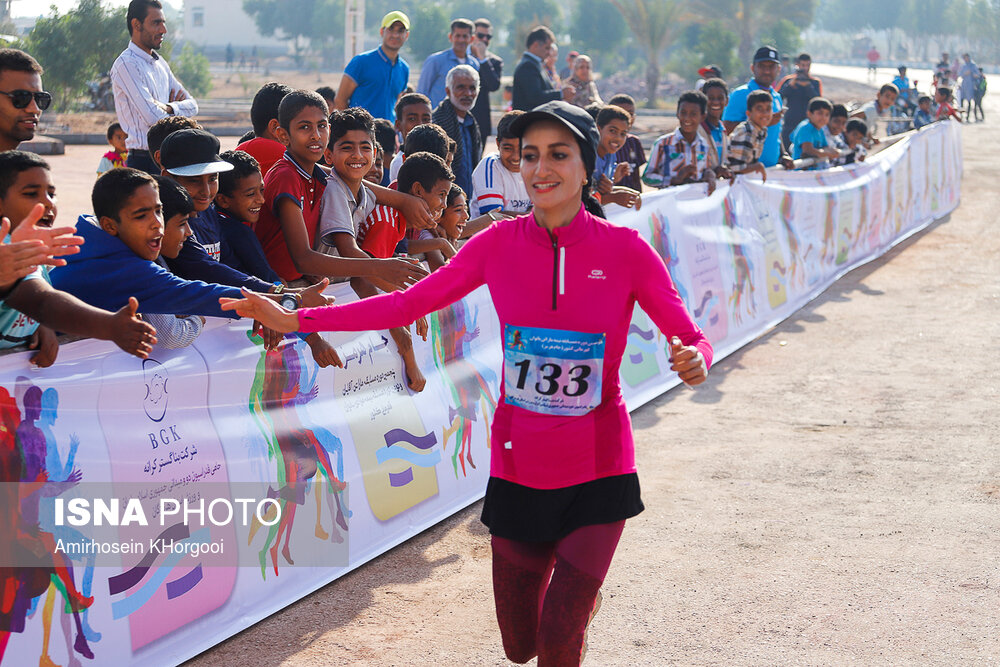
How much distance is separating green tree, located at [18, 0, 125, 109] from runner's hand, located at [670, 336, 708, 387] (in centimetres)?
3477

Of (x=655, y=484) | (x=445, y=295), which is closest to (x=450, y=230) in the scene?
(x=655, y=484)

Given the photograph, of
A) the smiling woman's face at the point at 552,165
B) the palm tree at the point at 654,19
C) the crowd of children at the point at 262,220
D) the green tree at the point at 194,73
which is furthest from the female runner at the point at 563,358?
the palm tree at the point at 654,19

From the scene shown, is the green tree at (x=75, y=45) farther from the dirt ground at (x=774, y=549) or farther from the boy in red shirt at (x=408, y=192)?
the boy in red shirt at (x=408, y=192)

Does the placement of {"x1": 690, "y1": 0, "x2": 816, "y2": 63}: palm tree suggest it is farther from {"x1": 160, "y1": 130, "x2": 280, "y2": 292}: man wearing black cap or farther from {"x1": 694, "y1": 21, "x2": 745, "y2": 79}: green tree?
{"x1": 160, "y1": 130, "x2": 280, "y2": 292}: man wearing black cap

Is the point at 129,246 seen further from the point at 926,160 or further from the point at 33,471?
the point at 926,160

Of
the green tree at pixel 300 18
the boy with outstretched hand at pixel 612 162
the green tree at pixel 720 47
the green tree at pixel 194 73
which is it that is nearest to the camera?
the boy with outstretched hand at pixel 612 162

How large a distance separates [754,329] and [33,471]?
7890 mm

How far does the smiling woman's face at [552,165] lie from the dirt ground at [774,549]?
6.37 ft

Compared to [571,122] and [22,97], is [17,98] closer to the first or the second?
[22,97]

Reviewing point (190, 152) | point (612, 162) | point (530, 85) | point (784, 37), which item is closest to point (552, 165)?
point (190, 152)

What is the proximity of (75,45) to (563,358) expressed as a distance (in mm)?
35461

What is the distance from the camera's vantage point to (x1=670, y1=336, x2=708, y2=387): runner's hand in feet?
10.8

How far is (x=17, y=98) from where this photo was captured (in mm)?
4988

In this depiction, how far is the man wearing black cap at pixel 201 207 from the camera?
15.2 feet
